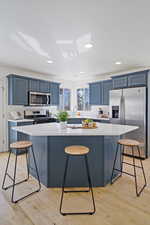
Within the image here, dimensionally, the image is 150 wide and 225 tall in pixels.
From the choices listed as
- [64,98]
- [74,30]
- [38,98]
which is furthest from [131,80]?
[64,98]

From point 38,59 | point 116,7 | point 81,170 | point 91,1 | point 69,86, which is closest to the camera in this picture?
point 91,1

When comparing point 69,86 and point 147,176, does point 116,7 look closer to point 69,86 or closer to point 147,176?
point 147,176

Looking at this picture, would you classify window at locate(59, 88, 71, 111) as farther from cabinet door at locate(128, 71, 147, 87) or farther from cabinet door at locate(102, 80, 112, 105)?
cabinet door at locate(128, 71, 147, 87)

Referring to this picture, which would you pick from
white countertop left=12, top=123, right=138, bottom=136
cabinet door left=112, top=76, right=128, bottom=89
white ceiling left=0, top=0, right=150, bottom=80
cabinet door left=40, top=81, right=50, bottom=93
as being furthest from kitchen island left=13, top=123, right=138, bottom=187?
cabinet door left=40, top=81, right=50, bottom=93

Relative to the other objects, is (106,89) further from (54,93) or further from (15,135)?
(15,135)

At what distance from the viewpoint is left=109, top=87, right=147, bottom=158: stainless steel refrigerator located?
3822mm

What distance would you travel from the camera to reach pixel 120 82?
439 cm

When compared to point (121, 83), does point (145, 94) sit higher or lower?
lower

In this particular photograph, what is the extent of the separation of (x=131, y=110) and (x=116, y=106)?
0.49 m

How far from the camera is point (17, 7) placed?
71.6 inches

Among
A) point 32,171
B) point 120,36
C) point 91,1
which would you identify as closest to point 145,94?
point 120,36

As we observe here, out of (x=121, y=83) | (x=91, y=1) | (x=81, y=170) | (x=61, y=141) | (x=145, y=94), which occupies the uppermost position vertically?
(x=91, y=1)

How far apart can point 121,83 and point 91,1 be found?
9.79ft

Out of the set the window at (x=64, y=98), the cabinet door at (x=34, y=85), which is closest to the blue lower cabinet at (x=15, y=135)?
the cabinet door at (x=34, y=85)
